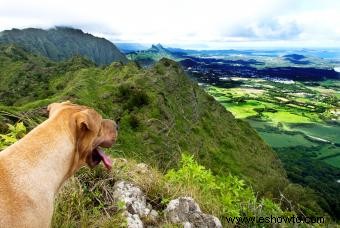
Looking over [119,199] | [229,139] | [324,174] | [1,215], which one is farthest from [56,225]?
[324,174]

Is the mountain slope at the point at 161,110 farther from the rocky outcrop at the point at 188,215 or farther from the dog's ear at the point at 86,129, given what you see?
the dog's ear at the point at 86,129

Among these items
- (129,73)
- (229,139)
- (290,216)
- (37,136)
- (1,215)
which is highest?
(37,136)

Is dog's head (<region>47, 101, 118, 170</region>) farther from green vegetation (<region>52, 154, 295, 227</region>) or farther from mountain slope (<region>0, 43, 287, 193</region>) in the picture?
mountain slope (<region>0, 43, 287, 193</region>)

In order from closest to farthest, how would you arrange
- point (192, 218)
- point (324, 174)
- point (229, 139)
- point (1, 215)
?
point (1, 215) < point (192, 218) < point (229, 139) < point (324, 174)

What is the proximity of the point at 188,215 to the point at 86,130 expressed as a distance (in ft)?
10.9

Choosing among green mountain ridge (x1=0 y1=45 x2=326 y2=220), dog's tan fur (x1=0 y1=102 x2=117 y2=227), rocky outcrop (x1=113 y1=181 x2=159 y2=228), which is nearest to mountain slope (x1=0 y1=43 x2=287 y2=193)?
green mountain ridge (x1=0 y1=45 x2=326 y2=220)

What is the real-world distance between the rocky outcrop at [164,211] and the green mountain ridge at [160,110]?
138 ft

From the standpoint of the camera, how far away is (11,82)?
139125 mm

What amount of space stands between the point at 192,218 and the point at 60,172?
3.42 m

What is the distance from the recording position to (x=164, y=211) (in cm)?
885

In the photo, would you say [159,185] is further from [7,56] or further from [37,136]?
[7,56]

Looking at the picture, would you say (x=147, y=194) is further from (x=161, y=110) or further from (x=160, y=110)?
(x=161, y=110)

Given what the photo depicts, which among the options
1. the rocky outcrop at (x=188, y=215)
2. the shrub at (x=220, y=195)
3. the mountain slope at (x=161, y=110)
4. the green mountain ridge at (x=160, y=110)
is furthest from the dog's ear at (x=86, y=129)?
the mountain slope at (x=161, y=110)

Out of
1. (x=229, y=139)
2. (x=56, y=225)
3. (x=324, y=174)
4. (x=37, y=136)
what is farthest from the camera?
(x=324, y=174)
